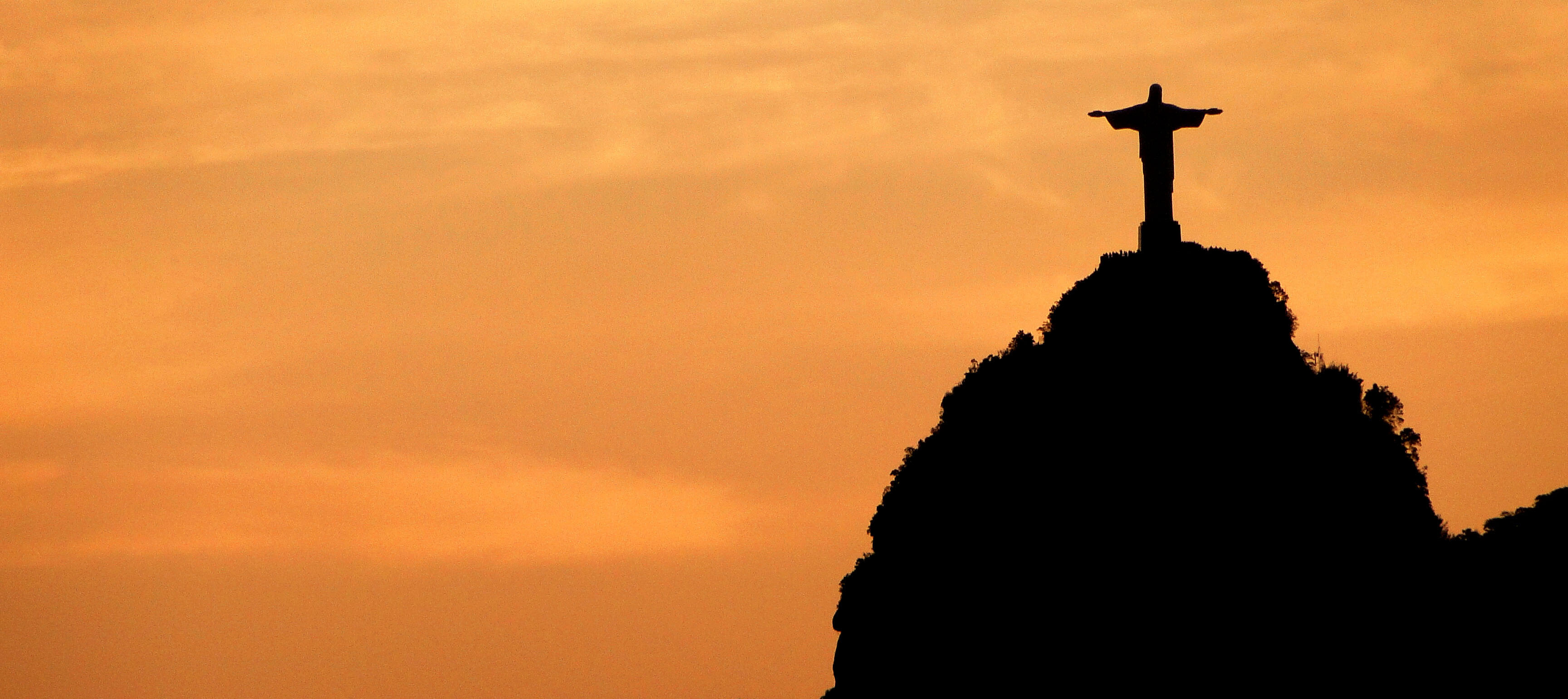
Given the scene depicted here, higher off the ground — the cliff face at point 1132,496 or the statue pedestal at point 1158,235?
the statue pedestal at point 1158,235

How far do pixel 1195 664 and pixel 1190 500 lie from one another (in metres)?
5.97

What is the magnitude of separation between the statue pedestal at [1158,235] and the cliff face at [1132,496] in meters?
0.40

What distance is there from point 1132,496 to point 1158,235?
32.3 ft

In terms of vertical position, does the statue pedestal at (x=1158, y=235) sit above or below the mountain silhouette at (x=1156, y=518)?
above

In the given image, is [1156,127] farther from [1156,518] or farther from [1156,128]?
[1156,518]

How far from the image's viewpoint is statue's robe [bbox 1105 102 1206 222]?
86625mm

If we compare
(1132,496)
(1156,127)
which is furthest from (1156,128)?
(1132,496)

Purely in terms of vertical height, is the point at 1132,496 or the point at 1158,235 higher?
the point at 1158,235

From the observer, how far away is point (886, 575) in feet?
320

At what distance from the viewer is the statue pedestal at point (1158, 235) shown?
90188 millimetres

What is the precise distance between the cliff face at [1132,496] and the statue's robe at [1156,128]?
5.06 meters

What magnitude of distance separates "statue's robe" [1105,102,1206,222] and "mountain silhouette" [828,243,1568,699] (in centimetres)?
512

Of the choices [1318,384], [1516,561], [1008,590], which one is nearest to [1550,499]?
[1516,561]

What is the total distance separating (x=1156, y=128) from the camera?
86.6 meters
